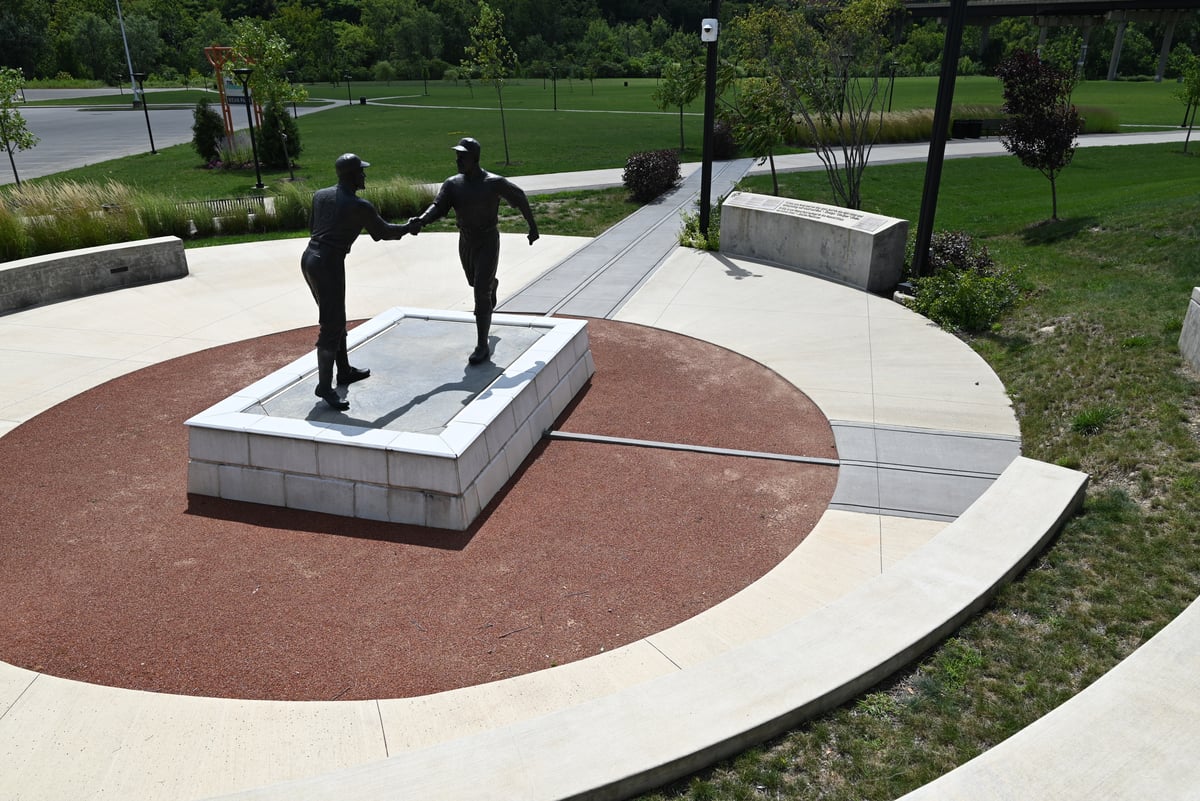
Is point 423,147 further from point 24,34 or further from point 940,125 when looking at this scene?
point 24,34

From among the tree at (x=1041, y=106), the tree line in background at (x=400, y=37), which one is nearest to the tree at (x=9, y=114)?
the tree at (x=1041, y=106)

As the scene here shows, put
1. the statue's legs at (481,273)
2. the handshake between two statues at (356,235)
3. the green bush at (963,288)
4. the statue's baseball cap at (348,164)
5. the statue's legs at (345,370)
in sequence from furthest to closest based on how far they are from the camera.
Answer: the green bush at (963,288) < the statue's legs at (481,273) < the statue's legs at (345,370) < the handshake between two statues at (356,235) < the statue's baseball cap at (348,164)

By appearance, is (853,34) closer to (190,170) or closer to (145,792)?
(145,792)

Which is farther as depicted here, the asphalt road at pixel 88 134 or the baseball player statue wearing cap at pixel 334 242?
the asphalt road at pixel 88 134

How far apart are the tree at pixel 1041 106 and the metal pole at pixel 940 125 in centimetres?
584

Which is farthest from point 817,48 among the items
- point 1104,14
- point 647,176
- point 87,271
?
point 1104,14

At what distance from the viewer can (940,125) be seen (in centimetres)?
1246

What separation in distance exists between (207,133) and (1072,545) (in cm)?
3324

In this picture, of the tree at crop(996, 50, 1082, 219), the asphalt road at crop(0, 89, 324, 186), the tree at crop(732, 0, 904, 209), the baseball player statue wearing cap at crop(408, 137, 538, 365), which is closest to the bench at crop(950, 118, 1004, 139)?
the tree at crop(732, 0, 904, 209)

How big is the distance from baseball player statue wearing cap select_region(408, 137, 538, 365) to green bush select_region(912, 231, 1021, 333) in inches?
254

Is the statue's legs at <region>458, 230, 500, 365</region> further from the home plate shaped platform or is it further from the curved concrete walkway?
the curved concrete walkway

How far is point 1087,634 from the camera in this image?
5570mm

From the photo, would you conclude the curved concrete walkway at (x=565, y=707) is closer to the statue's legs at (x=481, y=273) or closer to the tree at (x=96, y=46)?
the statue's legs at (x=481, y=273)

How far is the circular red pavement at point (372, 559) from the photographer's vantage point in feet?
18.9
